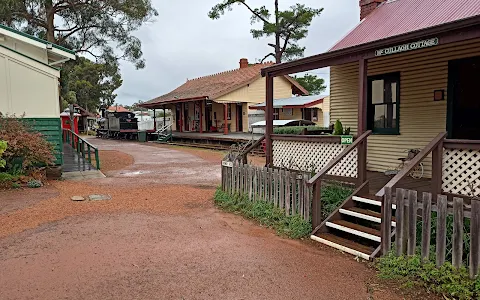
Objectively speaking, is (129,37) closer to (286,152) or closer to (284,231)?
(286,152)

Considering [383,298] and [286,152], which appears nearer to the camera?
[383,298]

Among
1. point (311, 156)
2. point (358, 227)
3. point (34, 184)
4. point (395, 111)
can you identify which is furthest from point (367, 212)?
point (34, 184)

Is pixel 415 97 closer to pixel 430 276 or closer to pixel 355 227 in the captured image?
pixel 355 227

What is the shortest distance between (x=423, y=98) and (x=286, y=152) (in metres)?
3.17

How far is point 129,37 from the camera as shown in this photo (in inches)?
843

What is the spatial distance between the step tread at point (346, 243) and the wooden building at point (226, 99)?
63.3 feet

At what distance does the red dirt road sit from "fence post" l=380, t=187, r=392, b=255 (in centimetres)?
40

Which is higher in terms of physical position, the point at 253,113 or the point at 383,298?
the point at 253,113

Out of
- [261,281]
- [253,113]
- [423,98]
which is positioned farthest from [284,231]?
[253,113]

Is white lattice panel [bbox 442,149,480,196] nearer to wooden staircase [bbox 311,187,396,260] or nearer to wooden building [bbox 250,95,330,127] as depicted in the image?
wooden staircase [bbox 311,187,396,260]

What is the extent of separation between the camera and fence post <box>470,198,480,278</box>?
12.3ft

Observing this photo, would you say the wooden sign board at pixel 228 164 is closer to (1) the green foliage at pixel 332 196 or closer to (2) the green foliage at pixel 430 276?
(1) the green foliage at pixel 332 196

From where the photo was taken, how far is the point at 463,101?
7.34 metres

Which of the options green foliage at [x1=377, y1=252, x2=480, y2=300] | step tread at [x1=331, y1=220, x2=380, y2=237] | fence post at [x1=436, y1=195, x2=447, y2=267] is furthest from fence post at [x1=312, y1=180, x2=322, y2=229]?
fence post at [x1=436, y1=195, x2=447, y2=267]
